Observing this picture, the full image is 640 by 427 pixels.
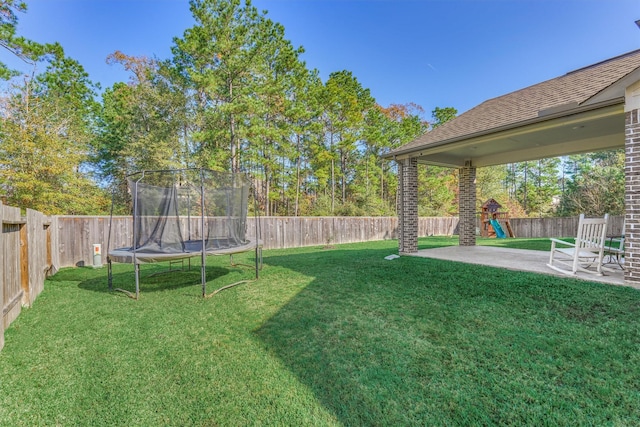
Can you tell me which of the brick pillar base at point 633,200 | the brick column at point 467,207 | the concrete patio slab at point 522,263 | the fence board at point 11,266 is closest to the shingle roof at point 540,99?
the brick pillar base at point 633,200

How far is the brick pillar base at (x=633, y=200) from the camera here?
373cm

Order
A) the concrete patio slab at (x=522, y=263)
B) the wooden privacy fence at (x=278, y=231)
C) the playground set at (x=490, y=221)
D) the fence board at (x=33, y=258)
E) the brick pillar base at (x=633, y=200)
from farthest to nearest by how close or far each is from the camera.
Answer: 1. the playground set at (x=490, y=221)
2. the wooden privacy fence at (x=278, y=231)
3. the concrete patio slab at (x=522, y=263)
4. the fence board at (x=33, y=258)
5. the brick pillar base at (x=633, y=200)

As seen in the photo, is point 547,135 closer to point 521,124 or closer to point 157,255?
point 521,124

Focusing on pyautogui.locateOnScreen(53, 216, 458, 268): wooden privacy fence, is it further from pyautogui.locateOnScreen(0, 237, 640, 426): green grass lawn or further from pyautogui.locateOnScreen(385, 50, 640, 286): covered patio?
pyautogui.locateOnScreen(385, 50, 640, 286): covered patio

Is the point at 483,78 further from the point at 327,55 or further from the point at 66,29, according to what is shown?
the point at 66,29

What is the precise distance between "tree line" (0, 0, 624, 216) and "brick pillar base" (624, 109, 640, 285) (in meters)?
12.3

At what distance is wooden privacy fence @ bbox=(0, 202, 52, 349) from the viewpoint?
300cm

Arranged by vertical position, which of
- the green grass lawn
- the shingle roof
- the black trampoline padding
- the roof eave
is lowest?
the green grass lawn

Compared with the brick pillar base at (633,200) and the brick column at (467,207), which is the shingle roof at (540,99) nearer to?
the brick pillar base at (633,200)

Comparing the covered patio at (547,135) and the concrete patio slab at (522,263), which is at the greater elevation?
the covered patio at (547,135)

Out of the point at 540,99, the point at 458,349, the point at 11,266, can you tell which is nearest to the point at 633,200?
the point at 540,99

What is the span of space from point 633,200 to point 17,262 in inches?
310

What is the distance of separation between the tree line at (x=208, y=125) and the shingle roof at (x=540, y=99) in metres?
9.36

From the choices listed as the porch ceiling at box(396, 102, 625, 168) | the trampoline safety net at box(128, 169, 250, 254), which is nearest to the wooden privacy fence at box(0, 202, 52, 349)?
the trampoline safety net at box(128, 169, 250, 254)
